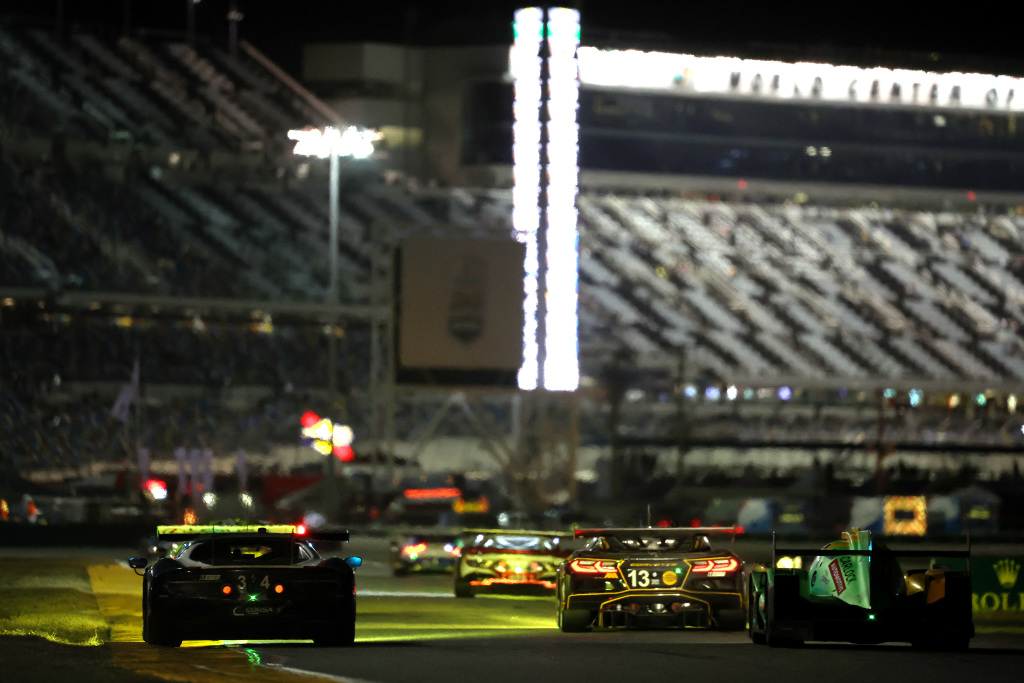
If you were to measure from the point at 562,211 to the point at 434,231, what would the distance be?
13340mm

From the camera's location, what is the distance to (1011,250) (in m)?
76.9

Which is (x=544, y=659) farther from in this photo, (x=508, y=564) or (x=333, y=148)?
(x=333, y=148)

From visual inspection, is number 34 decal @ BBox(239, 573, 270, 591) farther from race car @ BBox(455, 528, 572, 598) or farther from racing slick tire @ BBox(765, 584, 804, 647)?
race car @ BBox(455, 528, 572, 598)

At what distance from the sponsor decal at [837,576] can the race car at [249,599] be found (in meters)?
4.19

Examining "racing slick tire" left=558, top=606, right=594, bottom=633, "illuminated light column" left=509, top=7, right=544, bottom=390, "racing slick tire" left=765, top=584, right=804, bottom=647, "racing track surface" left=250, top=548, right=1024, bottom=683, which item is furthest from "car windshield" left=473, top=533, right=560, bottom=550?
"illuminated light column" left=509, top=7, right=544, bottom=390

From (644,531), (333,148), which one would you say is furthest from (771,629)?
(333,148)

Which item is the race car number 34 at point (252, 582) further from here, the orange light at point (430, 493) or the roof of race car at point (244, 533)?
the orange light at point (430, 493)

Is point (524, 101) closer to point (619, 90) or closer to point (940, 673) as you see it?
point (619, 90)

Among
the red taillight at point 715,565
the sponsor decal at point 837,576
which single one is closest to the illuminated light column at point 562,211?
the red taillight at point 715,565

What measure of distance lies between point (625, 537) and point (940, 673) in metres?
4.98

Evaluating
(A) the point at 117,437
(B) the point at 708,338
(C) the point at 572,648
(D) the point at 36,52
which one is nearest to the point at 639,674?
(C) the point at 572,648

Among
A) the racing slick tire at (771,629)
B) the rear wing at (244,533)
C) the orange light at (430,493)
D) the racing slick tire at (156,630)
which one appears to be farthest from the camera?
the orange light at (430,493)

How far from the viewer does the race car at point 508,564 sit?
21.6 m

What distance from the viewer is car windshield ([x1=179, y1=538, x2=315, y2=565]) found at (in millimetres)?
13680
